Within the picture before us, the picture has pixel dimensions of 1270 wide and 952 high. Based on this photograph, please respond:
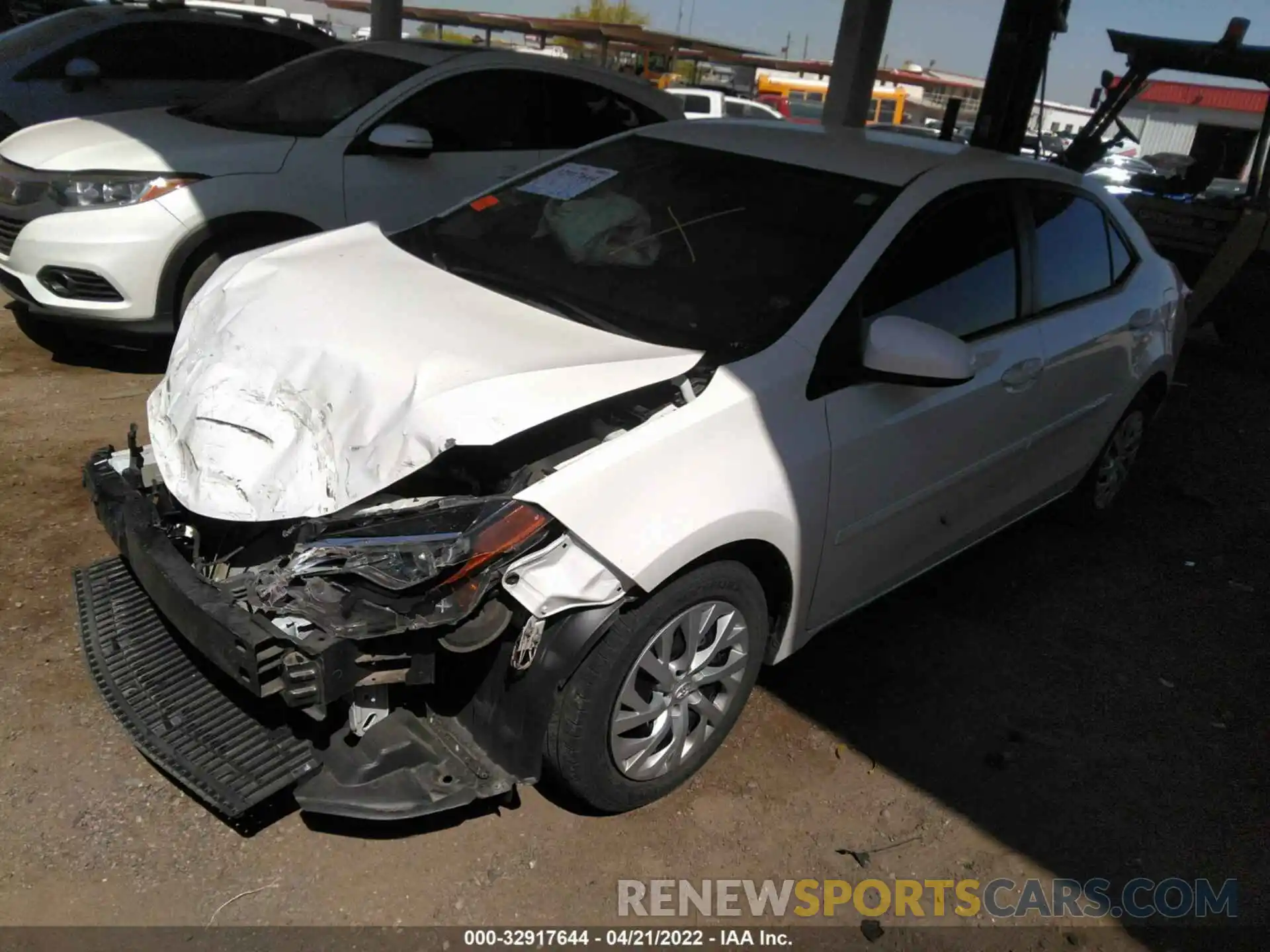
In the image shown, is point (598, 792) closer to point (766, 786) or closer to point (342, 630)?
point (766, 786)

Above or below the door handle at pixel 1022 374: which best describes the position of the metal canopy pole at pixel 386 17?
above

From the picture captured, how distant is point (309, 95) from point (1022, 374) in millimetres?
4388

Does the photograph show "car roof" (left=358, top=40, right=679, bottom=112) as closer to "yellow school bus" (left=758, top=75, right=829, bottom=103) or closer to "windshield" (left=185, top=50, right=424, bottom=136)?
"windshield" (left=185, top=50, right=424, bottom=136)

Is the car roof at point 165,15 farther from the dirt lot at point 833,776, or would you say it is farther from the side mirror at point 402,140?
the dirt lot at point 833,776

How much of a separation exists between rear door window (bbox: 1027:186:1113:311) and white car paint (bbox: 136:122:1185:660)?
4.3 inches

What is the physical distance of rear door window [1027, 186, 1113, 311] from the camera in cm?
381

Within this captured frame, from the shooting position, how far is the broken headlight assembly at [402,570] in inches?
90.2

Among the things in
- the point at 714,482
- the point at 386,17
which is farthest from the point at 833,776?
the point at 386,17

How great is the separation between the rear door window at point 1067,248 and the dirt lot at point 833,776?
1.26 meters

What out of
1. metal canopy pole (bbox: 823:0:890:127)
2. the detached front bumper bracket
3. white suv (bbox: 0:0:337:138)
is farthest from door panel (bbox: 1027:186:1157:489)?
metal canopy pole (bbox: 823:0:890:127)

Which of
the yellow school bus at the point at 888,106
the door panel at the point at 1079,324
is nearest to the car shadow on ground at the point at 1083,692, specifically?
the door panel at the point at 1079,324

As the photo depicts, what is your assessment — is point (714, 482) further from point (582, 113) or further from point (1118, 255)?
point (582, 113)

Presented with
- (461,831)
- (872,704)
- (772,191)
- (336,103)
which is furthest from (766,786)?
(336,103)

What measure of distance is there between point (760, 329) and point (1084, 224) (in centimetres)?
199
